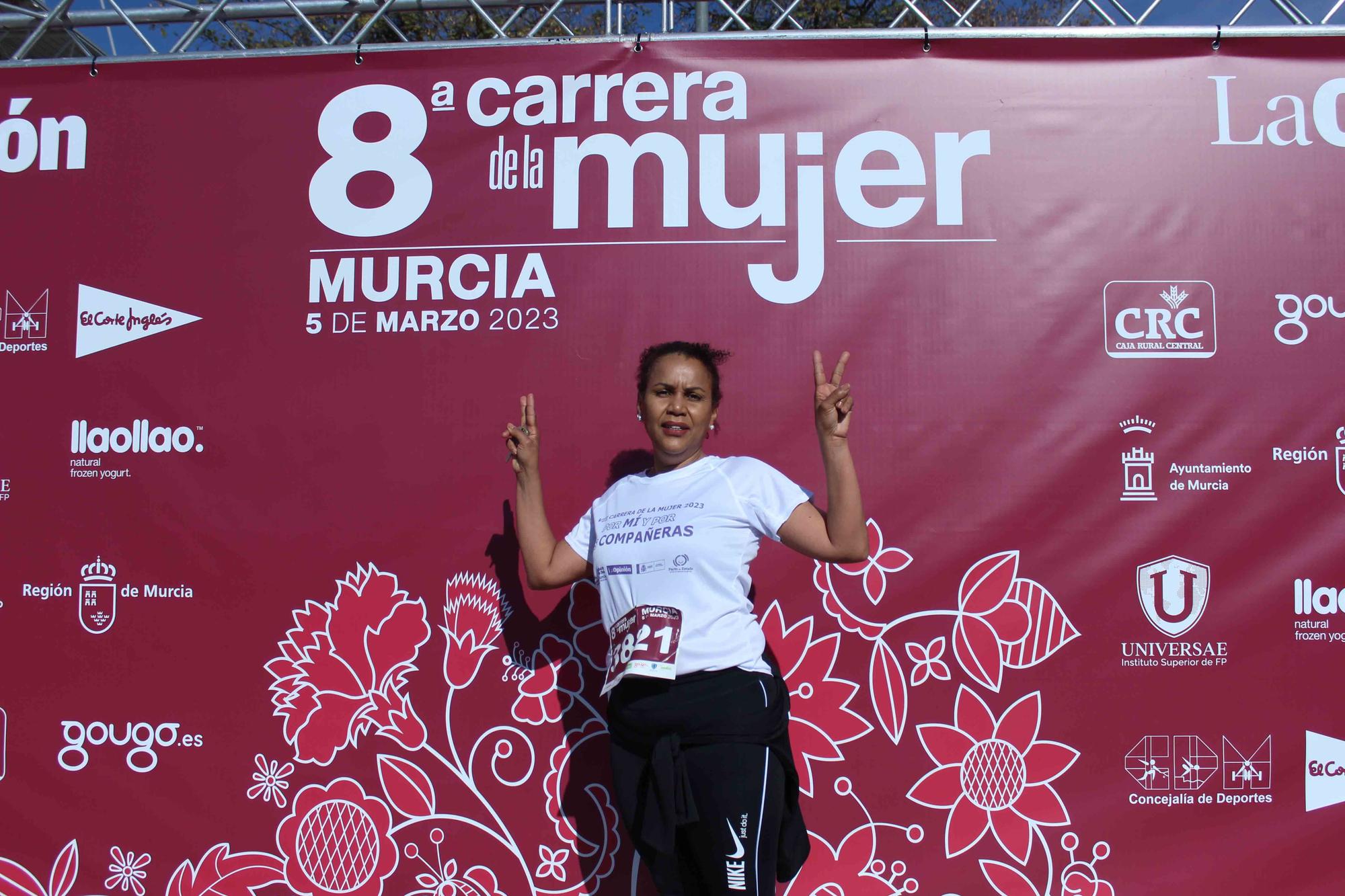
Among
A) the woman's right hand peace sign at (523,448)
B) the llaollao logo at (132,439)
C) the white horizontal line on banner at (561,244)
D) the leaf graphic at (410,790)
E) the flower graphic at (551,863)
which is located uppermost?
the white horizontal line on banner at (561,244)

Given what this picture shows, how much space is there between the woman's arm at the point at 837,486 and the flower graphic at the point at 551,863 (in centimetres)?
120

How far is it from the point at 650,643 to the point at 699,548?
22 centimetres

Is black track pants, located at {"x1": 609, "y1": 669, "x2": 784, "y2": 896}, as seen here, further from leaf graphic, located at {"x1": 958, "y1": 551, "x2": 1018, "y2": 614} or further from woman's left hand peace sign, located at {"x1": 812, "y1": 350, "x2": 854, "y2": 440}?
leaf graphic, located at {"x1": 958, "y1": 551, "x2": 1018, "y2": 614}

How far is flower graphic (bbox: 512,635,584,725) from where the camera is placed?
2.52 m

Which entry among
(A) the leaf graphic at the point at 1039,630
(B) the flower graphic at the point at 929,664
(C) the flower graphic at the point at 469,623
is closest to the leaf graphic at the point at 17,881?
(C) the flower graphic at the point at 469,623

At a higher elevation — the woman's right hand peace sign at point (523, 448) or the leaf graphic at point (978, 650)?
the woman's right hand peace sign at point (523, 448)

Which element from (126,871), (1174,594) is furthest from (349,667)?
(1174,594)

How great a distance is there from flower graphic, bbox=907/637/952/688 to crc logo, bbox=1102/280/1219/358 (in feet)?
2.99

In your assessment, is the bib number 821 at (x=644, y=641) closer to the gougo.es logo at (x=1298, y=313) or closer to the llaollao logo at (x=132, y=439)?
the llaollao logo at (x=132, y=439)

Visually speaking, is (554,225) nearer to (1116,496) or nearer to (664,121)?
(664,121)

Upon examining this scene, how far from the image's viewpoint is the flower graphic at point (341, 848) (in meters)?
2.52

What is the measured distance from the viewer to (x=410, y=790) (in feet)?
8.27

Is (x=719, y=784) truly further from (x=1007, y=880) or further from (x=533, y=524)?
(x=1007, y=880)

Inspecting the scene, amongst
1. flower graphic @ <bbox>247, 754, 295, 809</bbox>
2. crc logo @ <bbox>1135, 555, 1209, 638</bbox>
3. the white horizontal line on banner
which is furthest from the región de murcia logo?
crc logo @ <bbox>1135, 555, 1209, 638</bbox>
